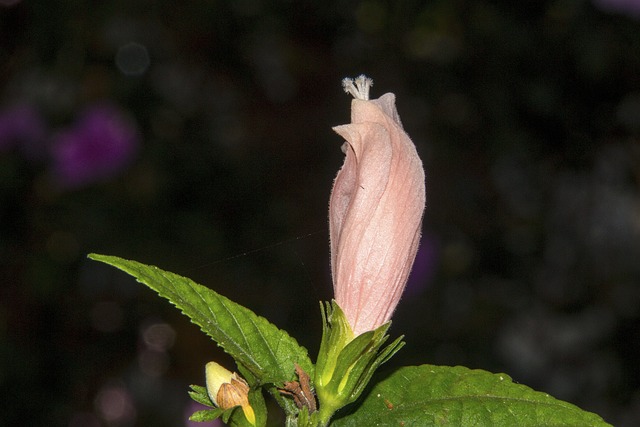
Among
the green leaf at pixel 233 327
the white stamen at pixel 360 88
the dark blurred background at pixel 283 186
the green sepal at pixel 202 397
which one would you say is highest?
the white stamen at pixel 360 88

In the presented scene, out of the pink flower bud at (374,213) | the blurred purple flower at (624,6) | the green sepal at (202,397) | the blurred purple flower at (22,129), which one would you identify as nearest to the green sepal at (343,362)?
the pink flower bud at (374,213)

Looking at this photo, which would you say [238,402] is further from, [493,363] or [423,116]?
[423,116]

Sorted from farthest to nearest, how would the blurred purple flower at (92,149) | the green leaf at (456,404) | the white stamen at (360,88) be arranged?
the blurred purple flower at (92,149)
the white stamen at (360,88)
the green leaf at (456,404)

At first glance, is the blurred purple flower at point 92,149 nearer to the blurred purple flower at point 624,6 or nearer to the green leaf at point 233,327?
the blurred purple flower at point 624,6

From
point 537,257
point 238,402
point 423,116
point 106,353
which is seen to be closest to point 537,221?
point 537,257

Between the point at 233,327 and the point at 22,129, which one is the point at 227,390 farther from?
the point at 22,129

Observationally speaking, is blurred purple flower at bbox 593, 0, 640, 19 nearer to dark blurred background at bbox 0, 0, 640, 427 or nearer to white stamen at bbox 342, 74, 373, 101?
dark blurred background at bbox 0, 0, 640, 427
